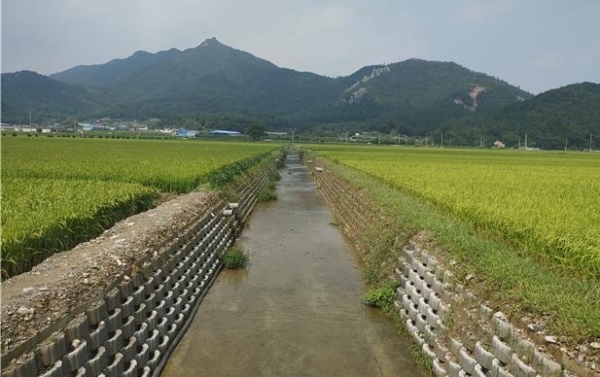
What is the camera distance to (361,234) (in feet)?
44.1

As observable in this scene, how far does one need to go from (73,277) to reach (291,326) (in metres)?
3.90

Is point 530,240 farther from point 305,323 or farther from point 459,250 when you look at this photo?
point 305,323

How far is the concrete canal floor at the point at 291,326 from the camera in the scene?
22.2 ft

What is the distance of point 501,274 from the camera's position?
5.62 metres

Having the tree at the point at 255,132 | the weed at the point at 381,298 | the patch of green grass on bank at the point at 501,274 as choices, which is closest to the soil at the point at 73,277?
the weed at the point at 381,298

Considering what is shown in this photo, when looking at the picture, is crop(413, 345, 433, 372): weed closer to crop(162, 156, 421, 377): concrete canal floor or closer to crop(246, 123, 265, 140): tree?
crop(162, 156, 421, 377): concrete canal floor

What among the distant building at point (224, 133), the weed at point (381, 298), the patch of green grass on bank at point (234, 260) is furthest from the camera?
the distant building at point (224, 133)

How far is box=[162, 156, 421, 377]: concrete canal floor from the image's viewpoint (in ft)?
22.2

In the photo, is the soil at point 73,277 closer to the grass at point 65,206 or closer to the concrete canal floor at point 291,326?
the grass at point 65,206

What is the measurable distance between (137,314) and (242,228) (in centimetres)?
1093

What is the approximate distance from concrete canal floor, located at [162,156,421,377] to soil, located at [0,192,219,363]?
1.74m

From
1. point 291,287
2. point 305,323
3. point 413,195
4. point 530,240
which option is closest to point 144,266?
point 305,323

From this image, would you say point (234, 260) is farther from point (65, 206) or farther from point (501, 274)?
point (501, 274)

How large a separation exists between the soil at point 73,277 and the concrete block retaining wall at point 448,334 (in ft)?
14.6
